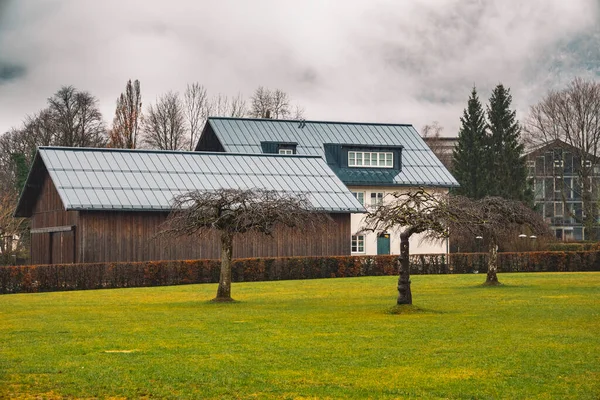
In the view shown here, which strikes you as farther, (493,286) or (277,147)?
(277,147)

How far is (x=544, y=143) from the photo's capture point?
7612 cm

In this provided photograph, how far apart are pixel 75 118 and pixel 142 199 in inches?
1302

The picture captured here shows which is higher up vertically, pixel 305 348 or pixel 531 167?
pixel 531 167

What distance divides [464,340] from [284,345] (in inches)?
131

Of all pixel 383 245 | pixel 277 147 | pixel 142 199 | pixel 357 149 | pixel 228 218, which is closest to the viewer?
pixel 228 218

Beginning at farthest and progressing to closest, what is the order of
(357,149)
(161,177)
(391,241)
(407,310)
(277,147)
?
1. (357,149)
2. (277,147)
3. (391,241)
4. (161,177)
5. (407,310)

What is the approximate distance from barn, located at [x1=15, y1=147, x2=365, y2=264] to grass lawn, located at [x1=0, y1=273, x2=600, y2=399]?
1546 cm

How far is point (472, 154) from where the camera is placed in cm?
7981

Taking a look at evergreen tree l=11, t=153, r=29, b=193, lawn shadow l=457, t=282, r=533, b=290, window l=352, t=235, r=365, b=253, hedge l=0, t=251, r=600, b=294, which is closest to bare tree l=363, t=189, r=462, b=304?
lawn shadow l=457, t=282, r=533, b=290

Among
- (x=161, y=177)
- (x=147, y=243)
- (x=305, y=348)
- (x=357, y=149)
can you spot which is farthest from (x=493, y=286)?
(x=357, y=149)

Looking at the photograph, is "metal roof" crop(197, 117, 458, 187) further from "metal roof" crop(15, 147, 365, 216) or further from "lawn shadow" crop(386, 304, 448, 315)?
"lawn shadow" crop(386, 304, 448, 315)

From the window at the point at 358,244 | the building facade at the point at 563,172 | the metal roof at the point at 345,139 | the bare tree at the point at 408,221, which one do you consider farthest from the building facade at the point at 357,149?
the bare tree at the point at 408,221

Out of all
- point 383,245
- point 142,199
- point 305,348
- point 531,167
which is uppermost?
point 531,167

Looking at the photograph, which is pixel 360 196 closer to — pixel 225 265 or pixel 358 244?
pixel 358 244
